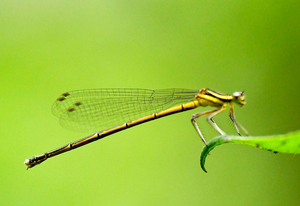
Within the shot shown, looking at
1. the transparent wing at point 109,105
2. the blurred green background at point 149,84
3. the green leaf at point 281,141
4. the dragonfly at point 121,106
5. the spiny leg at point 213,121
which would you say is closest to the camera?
the green leaf at point 281,141

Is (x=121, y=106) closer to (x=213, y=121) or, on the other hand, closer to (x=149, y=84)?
(x=213, y=121)

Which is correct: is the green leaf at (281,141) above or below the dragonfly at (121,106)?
below

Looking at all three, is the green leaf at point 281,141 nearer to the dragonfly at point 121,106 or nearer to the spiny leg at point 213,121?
the spiny leg at point 213,121

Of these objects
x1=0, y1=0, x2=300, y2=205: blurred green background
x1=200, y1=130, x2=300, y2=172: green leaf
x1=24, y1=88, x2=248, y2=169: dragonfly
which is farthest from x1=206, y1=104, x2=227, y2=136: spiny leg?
x1=0, y1=0, x2=300, y2=205: blurred green background

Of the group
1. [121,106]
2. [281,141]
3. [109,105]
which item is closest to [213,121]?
[121,106]

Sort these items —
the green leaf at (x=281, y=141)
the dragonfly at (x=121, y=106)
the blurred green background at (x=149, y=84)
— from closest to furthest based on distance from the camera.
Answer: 1. the green leaf at (x=281, y=141)
2. the dragonfly at (x=121, y=106)
3. the blurred green background at (x=149, y=84)

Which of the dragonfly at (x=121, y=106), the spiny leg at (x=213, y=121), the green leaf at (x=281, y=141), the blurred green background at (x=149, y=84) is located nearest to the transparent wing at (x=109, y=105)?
the dragonfly at (x=121, y=106)

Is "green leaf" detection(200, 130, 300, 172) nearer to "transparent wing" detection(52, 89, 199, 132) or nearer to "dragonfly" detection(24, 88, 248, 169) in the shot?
"dragonfly" detection(24, 88, 248, 169)
